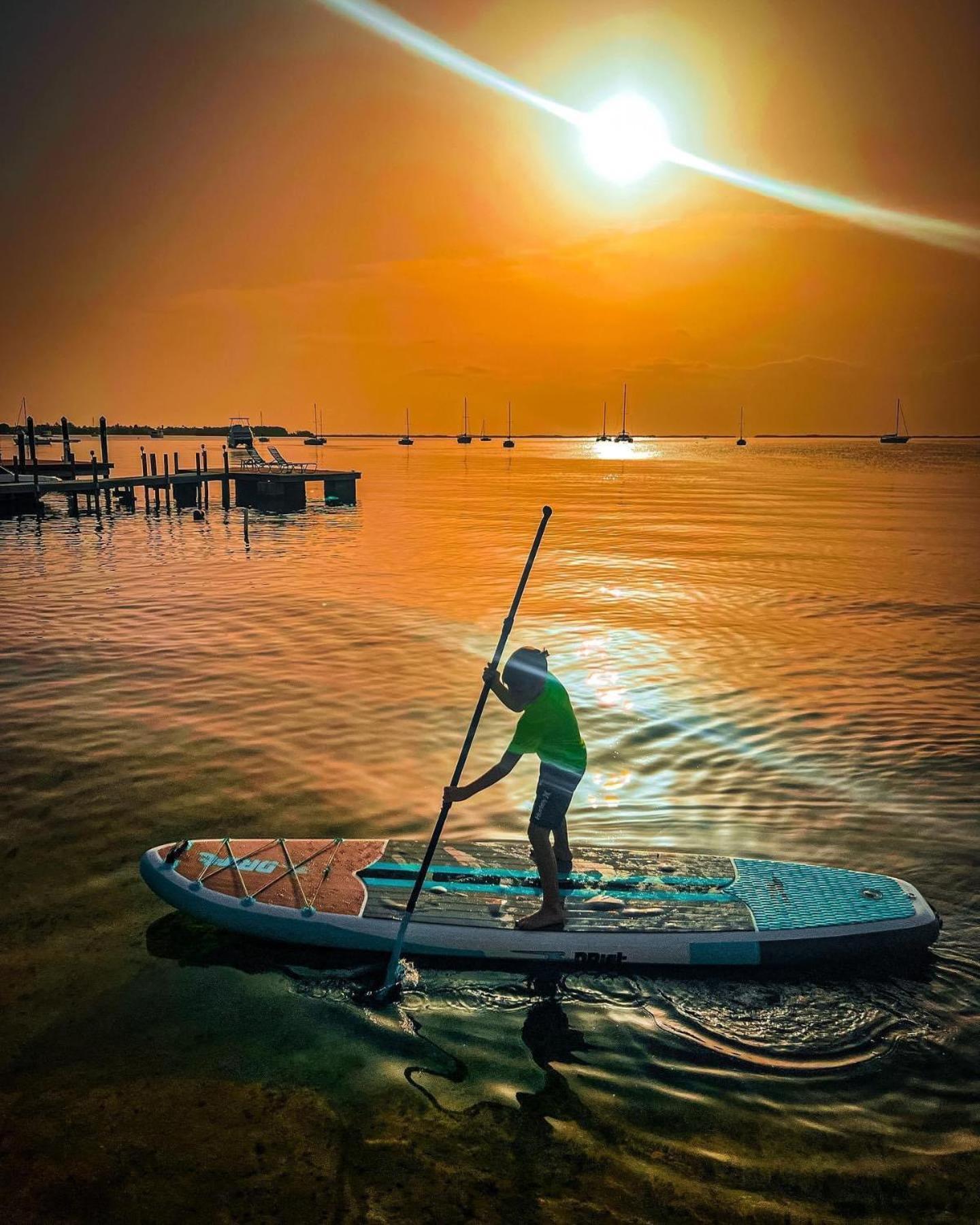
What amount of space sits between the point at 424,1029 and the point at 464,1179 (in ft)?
4.45

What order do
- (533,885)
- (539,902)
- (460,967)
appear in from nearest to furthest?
(460,967), (539,902), (533,885)

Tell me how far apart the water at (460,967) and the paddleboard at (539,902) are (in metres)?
0.33

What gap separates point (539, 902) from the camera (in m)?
7.35

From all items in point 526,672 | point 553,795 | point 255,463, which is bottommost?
point 553,795

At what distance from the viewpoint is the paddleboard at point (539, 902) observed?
6.89 m

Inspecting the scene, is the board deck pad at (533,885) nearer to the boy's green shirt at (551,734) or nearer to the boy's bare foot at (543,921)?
the boy's bare foot at (543,921)

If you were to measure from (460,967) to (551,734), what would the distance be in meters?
2.14

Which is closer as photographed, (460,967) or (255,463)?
(460,967)

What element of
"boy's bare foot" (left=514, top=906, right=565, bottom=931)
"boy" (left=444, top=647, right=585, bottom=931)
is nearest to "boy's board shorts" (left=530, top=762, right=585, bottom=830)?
"boy" (left=444, top=647, right=585, bottom=931)

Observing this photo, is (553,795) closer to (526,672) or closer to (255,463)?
(526,672)

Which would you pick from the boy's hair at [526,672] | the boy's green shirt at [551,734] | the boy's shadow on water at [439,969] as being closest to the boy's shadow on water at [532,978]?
the boy's shadow on water at [439,969]

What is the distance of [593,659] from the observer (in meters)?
17.8

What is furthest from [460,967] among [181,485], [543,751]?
[181,485]

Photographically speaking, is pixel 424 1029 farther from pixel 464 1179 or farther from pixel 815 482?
pixel 815 482
